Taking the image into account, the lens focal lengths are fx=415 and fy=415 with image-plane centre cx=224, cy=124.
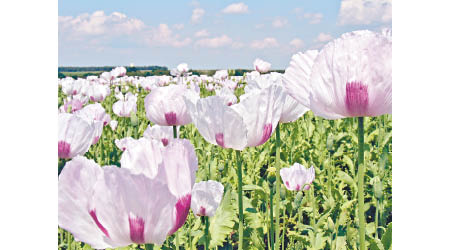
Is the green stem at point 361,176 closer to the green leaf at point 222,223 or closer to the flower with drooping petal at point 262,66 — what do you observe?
the green leaf at point 222,223

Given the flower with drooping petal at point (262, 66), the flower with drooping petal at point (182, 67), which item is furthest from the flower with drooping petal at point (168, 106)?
the flower with drooping petal at point (182, 67)

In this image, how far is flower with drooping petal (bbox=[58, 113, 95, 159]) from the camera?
110 cm

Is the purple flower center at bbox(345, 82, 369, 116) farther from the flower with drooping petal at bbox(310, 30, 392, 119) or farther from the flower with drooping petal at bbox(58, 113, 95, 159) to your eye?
the flower with drooping petal at bbox(58, 113, 95, 159)

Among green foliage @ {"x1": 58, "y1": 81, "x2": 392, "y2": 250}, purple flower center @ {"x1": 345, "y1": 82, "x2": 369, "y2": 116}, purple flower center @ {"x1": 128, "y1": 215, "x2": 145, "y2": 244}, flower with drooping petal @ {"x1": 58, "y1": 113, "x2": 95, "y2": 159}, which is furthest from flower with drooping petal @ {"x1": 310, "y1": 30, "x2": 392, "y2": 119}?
flower with drooping petal @ {"x1": 58, "y1": 113, "x2": 95, "y2": 159}

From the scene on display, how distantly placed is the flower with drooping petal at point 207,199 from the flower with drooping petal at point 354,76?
2.00 feet

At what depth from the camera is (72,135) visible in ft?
3.68

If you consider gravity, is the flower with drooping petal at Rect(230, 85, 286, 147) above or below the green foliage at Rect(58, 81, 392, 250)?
above

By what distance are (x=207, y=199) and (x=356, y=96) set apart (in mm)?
661

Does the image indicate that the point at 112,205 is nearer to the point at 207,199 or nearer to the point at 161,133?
the point at 207,199

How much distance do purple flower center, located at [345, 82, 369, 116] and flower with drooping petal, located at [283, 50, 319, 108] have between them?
0.07 metres

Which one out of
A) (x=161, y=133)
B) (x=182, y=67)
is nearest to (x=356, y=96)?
(x=161, y=133)

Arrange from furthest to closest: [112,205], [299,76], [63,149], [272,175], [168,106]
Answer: [168,106], [272,175], [63,149], [299,76], [112,205]
